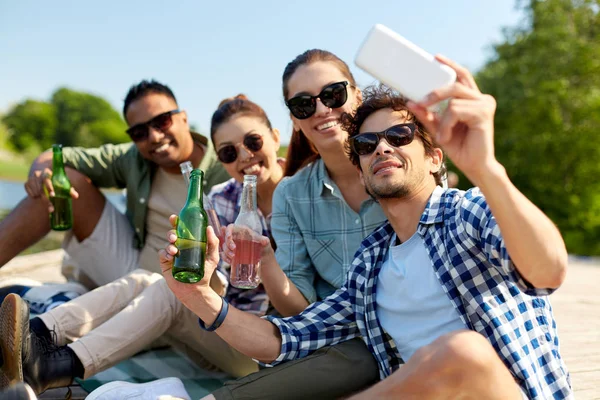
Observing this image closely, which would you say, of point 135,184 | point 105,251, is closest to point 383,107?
point 135,184

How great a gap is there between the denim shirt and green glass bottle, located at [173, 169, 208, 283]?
58 cm

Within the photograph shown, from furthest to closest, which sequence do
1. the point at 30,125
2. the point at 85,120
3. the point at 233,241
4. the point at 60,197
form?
the point at 85,120
the point at 30,125
the point at 60,197
the point at 233,241

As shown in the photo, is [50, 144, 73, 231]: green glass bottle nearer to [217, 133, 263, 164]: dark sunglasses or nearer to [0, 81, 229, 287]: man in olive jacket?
[0, 81, 229, 287]: man in olive jacket

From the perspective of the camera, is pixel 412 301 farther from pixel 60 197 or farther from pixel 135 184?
pixel 60 197

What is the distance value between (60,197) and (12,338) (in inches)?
86.7

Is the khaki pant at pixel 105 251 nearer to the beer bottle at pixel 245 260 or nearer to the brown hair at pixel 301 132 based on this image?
the brown hair at pixel 301 132

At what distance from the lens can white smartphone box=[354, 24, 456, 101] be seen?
1.73 meters

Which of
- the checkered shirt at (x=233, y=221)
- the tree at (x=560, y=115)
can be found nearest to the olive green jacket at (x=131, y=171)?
the checkered shirt at (x=233, y=221)

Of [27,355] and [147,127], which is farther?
[147,127]

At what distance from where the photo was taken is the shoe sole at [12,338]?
2.58m

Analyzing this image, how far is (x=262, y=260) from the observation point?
2.93m

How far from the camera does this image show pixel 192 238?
9.41ft

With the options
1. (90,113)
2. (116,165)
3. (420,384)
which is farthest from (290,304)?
(90,113)

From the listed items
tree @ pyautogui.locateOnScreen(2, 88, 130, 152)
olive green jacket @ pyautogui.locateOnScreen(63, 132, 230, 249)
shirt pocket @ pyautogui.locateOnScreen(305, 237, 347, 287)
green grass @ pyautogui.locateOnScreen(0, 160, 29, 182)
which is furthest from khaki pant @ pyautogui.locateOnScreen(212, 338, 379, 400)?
tree @ pyautogui.locateOnScreen(2, 88, 130, 152)
